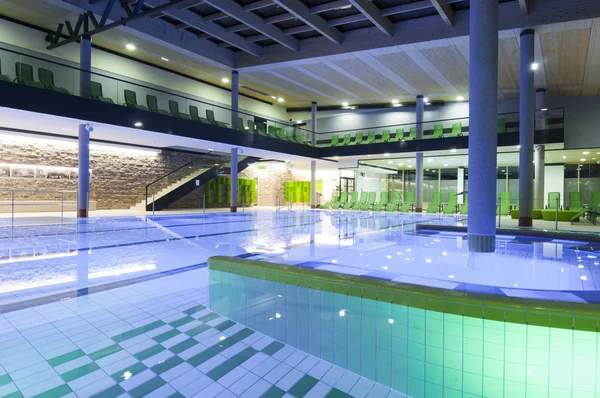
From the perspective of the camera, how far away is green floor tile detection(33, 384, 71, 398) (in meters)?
1.89

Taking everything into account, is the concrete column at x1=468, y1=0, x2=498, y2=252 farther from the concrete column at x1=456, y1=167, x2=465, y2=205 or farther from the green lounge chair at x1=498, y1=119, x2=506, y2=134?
the concrete column at x1=456, y1=167, x2=465, y2=205

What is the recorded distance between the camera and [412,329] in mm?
2357

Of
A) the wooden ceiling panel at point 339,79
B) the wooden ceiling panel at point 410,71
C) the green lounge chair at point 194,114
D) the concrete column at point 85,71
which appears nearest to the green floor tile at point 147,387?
the concrete column at point 85,71

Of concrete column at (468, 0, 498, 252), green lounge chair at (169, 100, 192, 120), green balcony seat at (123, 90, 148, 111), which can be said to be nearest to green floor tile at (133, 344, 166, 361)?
concrete column at (468, 0, 498, 252)

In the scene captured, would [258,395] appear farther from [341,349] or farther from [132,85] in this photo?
[132,85]

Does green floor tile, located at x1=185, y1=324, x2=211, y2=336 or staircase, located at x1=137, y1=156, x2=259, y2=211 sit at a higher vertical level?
staircase, located at x1=137, y1=156, x2=259, y2=211

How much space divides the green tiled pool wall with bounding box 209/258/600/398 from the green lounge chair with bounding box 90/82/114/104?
11460 mm

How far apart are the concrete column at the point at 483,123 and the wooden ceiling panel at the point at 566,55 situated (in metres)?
7.59

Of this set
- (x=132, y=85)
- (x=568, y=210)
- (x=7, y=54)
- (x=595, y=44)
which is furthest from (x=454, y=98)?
→ (x=7, y=54)

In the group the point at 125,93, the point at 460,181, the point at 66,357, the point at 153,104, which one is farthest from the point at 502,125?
the point at 66,357

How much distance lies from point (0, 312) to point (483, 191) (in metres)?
6.08

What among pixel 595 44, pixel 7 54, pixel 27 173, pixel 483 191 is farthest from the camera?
A: pixel 27 173

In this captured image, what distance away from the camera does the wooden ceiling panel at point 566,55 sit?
11.5 m

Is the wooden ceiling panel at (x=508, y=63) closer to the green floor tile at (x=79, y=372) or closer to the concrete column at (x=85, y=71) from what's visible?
the concrete column at (x=85, y=71)
